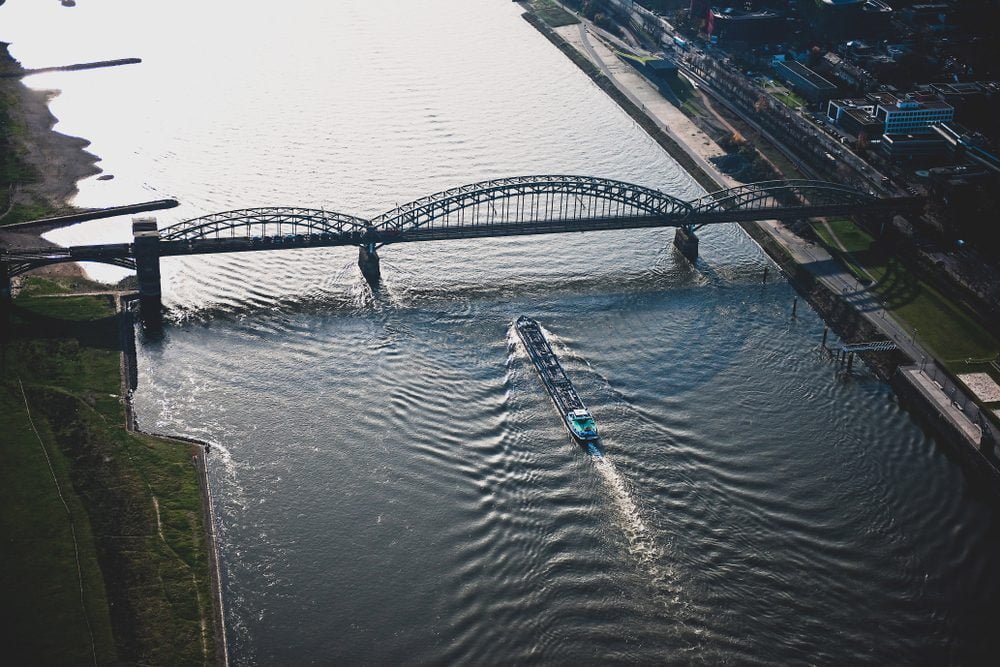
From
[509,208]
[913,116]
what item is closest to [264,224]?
[509,208]

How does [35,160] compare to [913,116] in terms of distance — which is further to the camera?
[913,116]

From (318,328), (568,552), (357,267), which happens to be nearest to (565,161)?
(357,267)

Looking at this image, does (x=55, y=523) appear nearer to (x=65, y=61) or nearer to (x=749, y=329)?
(x=749, y=329)

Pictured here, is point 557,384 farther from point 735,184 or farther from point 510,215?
point 735,184

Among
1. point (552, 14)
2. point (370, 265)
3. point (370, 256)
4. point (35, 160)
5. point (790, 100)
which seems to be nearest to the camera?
point (370, 256)

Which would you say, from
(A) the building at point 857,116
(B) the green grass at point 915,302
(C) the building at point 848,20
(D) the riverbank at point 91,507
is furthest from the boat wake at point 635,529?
(C) the building at point 848,20
